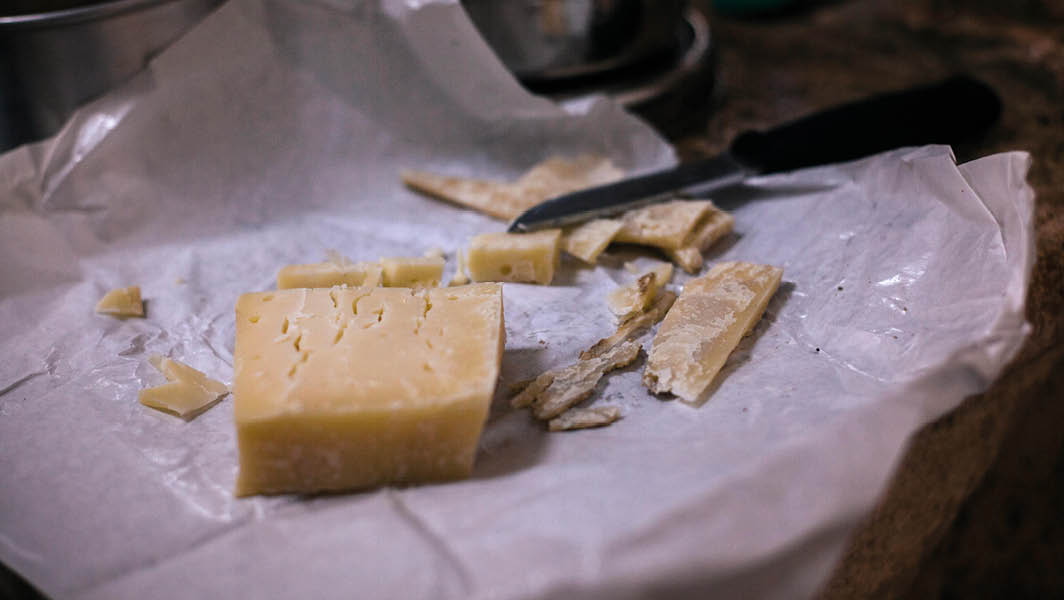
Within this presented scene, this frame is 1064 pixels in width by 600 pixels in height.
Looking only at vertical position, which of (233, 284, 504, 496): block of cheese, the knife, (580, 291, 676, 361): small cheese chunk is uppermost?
(233, 284, 504, 496): block of cheese

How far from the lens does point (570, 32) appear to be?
1294mm

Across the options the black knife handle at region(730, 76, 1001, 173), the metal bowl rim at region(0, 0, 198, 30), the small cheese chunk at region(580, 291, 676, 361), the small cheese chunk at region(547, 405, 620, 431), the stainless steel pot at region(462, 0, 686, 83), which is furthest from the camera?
the stainless steel pot at region(462, 0, 686, 83)

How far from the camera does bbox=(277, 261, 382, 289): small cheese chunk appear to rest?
98cm

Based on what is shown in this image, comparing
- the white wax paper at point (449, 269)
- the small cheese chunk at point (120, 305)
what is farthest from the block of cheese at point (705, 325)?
the small cheese chunk at point (120, 305)

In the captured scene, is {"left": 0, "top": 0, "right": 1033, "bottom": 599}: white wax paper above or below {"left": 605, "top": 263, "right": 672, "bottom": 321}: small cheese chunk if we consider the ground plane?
above

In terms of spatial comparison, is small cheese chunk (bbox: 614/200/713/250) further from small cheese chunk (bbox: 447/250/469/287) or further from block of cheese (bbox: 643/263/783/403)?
small cheese chunk (bbox: 447/250/469/287)

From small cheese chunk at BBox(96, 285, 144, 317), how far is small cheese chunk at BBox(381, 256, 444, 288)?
310mm

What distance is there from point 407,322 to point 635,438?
0.26 metres

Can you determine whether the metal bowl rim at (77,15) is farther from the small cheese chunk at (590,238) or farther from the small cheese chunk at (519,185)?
the small cheese chunk at (590,238)

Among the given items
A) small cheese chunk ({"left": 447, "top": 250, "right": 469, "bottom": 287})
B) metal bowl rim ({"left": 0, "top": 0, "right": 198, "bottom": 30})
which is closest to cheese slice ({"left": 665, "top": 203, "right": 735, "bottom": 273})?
small cheese chunk ({"left": 447, "top": 250, "right": 469, "bottom": 287})

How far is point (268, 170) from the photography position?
4.08 ft

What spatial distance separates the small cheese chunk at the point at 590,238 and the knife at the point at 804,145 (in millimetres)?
16

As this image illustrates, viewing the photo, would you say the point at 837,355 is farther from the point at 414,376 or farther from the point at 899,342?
the point at 414,376

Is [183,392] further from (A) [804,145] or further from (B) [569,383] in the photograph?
(A) [804,145]
